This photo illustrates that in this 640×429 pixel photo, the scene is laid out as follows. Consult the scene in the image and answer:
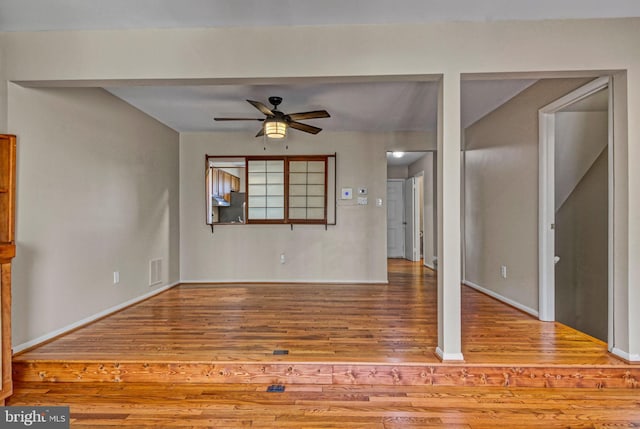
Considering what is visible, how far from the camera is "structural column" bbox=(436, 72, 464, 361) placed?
243 cm

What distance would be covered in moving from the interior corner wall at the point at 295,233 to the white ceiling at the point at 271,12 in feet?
9.02

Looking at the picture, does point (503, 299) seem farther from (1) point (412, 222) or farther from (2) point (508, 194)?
(1) point (412, 222)

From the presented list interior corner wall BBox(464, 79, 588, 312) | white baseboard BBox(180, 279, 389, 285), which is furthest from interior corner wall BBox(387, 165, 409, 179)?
white baseboard BBox(180, 279, 389, 285)

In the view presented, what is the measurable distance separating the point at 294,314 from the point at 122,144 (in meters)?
2.65

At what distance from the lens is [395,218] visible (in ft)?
28.0

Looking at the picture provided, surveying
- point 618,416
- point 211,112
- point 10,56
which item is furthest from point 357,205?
point 10,56

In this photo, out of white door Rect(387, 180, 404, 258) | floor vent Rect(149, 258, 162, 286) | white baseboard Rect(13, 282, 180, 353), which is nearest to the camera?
white baseboard Rect(13, 282, 180, 353)

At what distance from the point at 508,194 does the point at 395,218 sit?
4.74m

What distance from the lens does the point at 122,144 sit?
3.78 meters

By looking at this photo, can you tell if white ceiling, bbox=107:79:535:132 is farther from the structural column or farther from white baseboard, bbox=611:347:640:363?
white baseboard, bbox=611:347:640:363

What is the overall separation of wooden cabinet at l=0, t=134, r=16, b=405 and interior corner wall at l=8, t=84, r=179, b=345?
0.46 meters

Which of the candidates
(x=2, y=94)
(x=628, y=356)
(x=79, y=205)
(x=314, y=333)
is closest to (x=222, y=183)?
(x=79, y=205)

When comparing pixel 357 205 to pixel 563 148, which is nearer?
pixel 563 148

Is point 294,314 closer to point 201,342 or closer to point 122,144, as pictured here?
point 201,342
